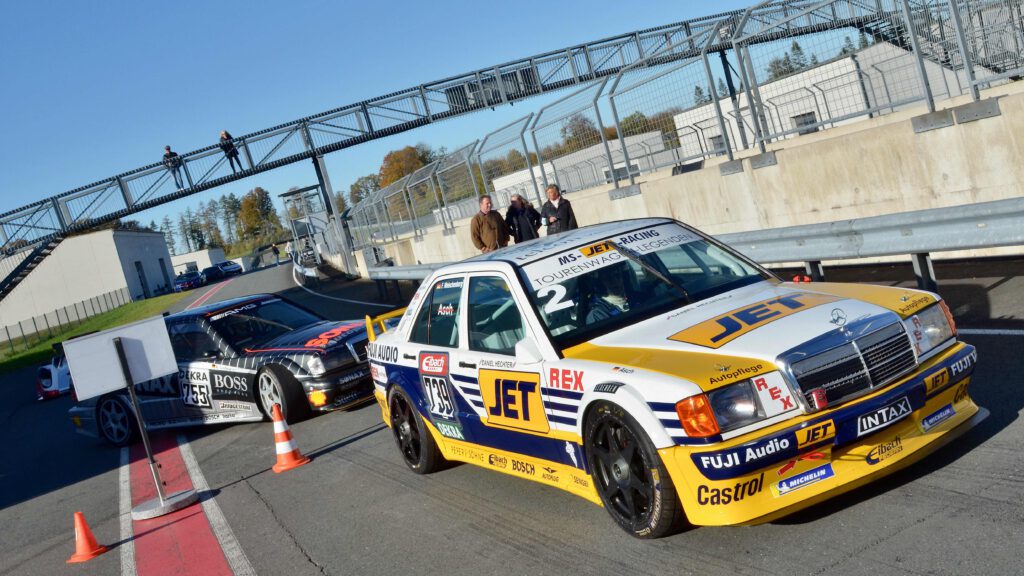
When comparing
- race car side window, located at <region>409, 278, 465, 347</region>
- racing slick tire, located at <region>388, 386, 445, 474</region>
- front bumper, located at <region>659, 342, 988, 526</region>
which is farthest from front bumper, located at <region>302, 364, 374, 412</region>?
front bumper, located at <region>659, 342, 988, 526</region>

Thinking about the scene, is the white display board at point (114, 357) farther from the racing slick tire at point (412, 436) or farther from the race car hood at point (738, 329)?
the race car hood at point (738, 329)

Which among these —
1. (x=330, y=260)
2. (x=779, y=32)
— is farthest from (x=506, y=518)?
(x=330, y=260)

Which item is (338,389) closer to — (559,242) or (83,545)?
(83,545)

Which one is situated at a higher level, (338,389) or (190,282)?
(190,282)

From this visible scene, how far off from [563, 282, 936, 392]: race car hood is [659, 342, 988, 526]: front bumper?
298mm

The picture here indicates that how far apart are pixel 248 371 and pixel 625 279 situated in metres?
5.86

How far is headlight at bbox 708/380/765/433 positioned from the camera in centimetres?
437

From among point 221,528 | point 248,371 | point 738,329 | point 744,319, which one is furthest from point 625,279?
point 248,371

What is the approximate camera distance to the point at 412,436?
7.12 meters

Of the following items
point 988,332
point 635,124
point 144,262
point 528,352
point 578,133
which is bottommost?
point 988,332

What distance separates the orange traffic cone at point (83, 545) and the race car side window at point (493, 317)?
→ 326 cm

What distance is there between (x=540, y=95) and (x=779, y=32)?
31711 mm

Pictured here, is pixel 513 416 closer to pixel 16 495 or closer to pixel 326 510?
pixel 326 510

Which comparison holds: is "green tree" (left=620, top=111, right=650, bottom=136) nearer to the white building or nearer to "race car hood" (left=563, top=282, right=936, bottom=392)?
"race car hood" (left=563, top=282, right=936, bottom=392)
